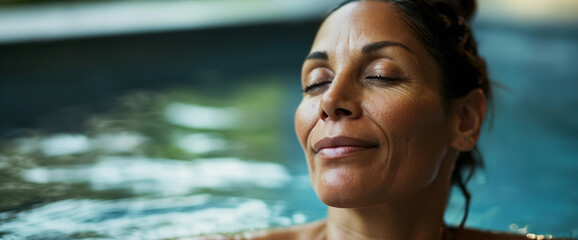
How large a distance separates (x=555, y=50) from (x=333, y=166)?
27.4ft

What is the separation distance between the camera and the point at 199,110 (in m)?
6.71

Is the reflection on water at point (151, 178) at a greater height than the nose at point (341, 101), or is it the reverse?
the reflection on water at point (151, 178)

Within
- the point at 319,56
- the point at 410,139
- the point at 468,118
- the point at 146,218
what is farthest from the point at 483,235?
the point at 146,218

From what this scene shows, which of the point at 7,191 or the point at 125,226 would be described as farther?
the point at 7,191

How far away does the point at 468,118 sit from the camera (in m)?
2.39

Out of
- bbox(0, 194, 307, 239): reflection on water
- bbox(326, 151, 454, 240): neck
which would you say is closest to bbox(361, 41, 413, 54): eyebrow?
bbox(326, 151, 454, 240): neck

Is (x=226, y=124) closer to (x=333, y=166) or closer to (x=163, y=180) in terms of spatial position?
(x=163, y=180)

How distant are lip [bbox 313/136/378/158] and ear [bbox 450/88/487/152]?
0.45m

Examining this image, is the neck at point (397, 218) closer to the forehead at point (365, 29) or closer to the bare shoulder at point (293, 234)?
the bare shoulder at point (293, 234)

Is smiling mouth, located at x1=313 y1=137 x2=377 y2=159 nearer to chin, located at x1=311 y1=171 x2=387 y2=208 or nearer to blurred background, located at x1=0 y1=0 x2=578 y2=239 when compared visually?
chin, located at x1=311 y1=171 x2=387 y2=208

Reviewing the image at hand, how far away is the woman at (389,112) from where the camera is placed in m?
2.03

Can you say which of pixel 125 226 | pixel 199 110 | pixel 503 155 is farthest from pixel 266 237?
pixel 199 110

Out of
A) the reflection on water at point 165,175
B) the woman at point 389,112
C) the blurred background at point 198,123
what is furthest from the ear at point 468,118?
the reflection on water at point 165,175

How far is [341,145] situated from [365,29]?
16.4 inches
